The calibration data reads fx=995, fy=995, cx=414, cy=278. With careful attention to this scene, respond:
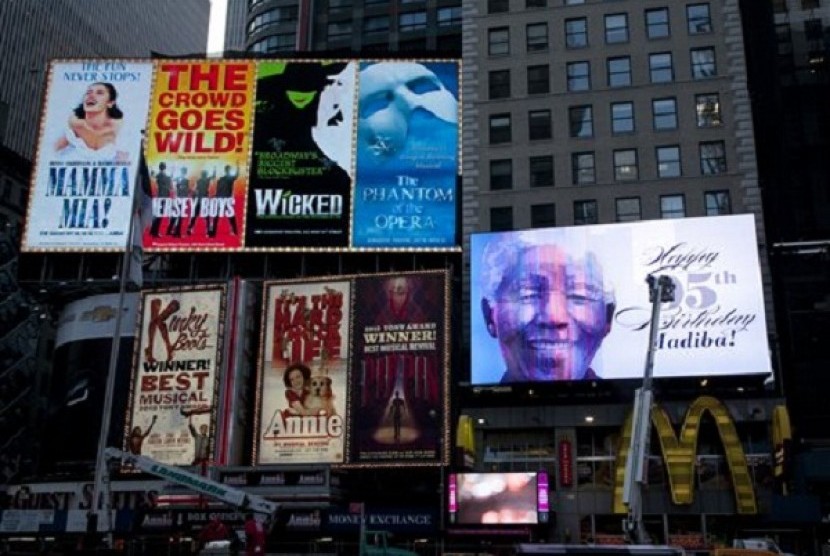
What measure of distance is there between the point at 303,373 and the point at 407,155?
47.7 feet

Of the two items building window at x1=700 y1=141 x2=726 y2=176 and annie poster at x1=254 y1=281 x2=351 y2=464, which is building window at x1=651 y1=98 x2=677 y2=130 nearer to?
building window at x1=700 y1=141 x2=726 y2=176

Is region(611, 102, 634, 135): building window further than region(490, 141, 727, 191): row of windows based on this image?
Yes

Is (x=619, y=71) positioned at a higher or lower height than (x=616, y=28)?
lower

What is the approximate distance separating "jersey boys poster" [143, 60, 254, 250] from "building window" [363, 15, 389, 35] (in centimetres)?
4283

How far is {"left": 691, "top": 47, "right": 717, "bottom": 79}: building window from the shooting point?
5753cm

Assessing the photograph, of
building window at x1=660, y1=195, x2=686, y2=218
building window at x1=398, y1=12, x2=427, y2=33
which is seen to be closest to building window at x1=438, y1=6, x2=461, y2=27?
building window at x1=398, y1=12, x2=427, y2=33

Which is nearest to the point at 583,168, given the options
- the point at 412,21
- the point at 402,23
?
the point at 412,21

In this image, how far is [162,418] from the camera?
54.2 meters

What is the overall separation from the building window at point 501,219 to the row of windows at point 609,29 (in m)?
10.4

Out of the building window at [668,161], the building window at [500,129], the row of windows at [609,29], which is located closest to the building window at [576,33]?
the row of windows at [609,29]

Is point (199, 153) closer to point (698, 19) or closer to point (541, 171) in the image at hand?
point (541, 171)

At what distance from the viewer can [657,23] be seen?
59.2 m

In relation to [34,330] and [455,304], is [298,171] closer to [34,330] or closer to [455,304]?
[455,304]

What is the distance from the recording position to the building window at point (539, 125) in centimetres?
5847
